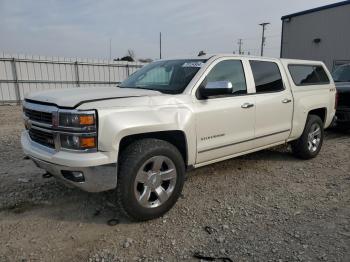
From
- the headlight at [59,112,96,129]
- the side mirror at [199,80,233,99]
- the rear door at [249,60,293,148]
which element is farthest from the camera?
the rear door at [249,60,293,148]

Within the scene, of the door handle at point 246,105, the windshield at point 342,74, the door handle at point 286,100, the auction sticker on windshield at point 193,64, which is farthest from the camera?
the windshield at point 342,74

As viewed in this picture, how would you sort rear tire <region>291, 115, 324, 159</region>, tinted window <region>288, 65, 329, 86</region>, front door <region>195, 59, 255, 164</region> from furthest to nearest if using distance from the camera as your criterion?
rear tire <region>291, 115, 324, 159</region>
tinted window <region>288, 65, 329, 86</region>
front door <region>195, 59, 255, 164</region>

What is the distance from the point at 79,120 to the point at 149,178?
0.98 metres

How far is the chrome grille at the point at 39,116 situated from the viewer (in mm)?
3087

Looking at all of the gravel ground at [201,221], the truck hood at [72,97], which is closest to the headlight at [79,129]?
the truck hood at [72,97]

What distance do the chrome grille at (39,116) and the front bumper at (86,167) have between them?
30cm

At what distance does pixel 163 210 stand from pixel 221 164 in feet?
6.87

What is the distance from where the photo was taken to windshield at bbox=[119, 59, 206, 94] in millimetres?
3865

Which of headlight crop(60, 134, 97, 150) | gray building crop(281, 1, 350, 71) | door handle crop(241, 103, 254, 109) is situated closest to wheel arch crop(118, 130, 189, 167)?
headlight crop(60, 134, 97, 150)

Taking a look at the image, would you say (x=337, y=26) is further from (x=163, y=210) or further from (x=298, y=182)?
(x=163, y=210)

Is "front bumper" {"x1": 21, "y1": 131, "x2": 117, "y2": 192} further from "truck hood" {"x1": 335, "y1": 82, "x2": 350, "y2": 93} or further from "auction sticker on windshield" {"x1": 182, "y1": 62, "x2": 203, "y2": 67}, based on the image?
"truck hood" {"x1": 335, "y1": 82, "x2": 350, "y2": 93}

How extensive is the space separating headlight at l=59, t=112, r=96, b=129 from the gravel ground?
1123mm

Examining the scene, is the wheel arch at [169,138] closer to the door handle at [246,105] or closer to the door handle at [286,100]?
the door handle at [246,105]

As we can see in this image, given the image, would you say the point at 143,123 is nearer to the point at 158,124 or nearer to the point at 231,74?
the point at 158,124
